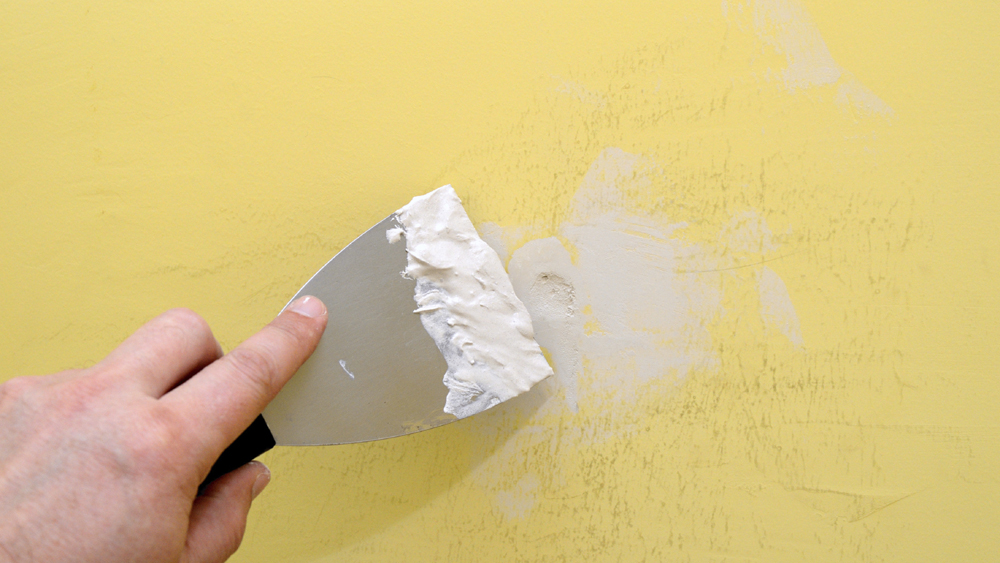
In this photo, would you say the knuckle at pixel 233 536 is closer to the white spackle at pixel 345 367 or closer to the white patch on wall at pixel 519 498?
the white spackle at pixel 345 367

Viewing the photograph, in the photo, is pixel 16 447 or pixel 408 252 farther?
pixel 408 252

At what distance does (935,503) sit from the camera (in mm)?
1159

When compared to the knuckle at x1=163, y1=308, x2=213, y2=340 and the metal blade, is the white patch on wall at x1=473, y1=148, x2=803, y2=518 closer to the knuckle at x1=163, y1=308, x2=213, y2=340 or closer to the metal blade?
the metal blade

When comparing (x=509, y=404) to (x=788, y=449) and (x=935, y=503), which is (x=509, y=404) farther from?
(x=935, y=503)

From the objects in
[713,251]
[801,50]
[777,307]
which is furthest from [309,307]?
[801,50]

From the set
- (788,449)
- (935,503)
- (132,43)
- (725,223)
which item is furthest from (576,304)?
(132,43)

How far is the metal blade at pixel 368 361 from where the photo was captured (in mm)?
1029

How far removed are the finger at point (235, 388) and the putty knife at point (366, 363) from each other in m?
0.11

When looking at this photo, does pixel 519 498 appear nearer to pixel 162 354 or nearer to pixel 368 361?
pixel 368 361

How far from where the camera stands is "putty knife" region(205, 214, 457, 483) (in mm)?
1027

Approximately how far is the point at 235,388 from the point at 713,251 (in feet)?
3.09

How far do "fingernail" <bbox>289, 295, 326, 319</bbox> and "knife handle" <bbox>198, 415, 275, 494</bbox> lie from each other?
0.19m

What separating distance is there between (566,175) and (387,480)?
769mm

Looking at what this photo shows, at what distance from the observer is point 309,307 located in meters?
1.00
